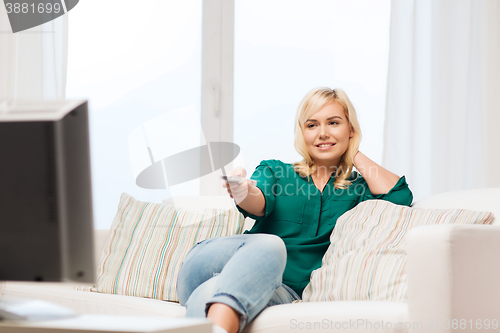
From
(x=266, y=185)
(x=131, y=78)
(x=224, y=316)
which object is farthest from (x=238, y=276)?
(x=131, y=78)

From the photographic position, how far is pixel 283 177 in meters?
1.69

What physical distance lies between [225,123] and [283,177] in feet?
3.50

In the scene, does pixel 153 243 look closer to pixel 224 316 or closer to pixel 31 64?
pixel 224 316

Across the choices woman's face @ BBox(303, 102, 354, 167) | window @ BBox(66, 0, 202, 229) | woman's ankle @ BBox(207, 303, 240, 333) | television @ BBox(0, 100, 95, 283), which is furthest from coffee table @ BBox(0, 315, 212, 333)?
window @ BBox(66, 0, 202, 229)

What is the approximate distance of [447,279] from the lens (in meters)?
1.03

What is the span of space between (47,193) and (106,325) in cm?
17

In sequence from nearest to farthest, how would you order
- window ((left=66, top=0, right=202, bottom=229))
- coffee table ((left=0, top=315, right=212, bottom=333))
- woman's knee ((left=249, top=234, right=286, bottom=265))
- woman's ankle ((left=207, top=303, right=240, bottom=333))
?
1. coffee table ((left=0, top=315, right=212, bottom=333))
2. woman's ankle ((left=207, top=303, right=240, bottom=333))
3. woman's knee ((left=249, top=234, right=286, bottom=265))
4. window ((left=66, top=0, right=202, bottom=229))

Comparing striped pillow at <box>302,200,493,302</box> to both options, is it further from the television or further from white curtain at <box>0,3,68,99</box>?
white curtain at <box>0,3,68,99</box>

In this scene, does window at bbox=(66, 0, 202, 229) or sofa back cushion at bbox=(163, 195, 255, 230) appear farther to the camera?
window at bbox=(66, 0, 202, 229)

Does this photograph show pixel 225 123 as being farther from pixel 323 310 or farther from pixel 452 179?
pixel 323 310

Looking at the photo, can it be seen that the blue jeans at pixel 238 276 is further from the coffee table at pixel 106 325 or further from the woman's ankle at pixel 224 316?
the coffee table at pixel 106 325

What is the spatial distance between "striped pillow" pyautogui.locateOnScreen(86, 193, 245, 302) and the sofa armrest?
80 cm

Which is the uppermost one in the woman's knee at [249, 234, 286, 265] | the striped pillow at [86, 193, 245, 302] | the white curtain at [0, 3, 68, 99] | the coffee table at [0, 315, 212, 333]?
the white curtain at [0, 3, 68, 99]

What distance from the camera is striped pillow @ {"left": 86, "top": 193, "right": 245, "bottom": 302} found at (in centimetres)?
165
